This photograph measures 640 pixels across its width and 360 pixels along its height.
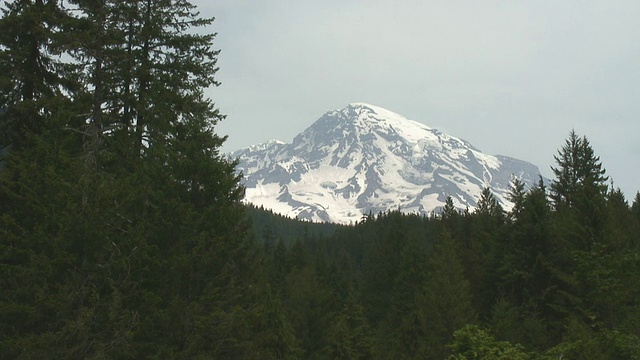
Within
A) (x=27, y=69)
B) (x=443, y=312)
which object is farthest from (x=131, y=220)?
(x=443, y=312)

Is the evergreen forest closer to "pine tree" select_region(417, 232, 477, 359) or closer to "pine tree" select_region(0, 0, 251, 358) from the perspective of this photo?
"pine tree" select_region(0, 0, 251, 358)

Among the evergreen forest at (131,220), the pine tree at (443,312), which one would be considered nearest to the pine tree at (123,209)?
the evergreen forest at (131,220)

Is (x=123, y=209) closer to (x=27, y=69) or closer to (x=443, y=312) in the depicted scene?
(x=27, y=69)

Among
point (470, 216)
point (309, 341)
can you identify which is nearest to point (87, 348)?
point (309, 341)

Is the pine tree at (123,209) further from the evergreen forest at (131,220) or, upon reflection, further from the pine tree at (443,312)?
the pine tree at (443,312)

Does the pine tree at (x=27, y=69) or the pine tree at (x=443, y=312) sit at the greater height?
the pine tree at (x=27, y=69)

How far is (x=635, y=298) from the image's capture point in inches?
733

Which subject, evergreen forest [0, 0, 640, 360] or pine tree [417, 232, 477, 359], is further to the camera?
pine tree [417, 232, 477, 359]

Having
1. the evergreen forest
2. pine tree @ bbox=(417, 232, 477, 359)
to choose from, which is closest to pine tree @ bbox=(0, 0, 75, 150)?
the evergreen forest

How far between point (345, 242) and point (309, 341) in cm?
9733

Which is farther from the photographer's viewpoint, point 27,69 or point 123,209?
point 27,69

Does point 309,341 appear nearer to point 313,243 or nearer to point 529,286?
point 529,286

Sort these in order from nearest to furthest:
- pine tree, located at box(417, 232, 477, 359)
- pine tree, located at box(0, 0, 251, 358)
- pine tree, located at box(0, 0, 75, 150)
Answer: pine tree, located at box(0, 0, 251, 358)
pine tree, located at box(0, 0, 75, 150)
pine tree, located at box(417, 232, 477, 359)

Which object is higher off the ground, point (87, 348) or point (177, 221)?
point (177, 221)
